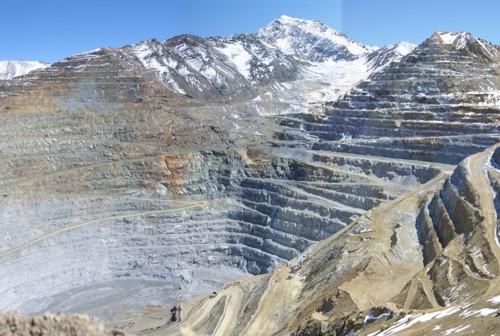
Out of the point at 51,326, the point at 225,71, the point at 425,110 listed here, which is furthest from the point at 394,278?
the point at 225,71

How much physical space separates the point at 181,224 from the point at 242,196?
8697mm

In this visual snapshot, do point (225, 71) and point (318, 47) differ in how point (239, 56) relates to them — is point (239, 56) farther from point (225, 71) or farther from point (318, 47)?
point (318, 47)

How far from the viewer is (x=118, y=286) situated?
5203 cm

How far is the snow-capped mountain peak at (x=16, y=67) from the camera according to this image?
16462cm

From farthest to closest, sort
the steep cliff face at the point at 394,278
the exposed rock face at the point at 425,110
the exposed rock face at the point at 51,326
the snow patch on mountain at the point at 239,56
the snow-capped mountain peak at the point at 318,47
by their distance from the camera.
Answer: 1. the snow-capped mountain peak at the point at 318,47
2. the snow patch on mountain at the point at 239,56
3. the exposed rock face at the point at 425,110
4. the steep cliff face at the point at 394,278
5. the exposed rock face at the point at 51,326

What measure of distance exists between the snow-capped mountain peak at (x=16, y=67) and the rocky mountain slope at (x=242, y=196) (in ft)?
268

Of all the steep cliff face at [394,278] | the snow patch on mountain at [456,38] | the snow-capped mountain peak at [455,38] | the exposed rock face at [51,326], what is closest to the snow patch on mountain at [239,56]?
the snow-capped mountain peak at [455,38]

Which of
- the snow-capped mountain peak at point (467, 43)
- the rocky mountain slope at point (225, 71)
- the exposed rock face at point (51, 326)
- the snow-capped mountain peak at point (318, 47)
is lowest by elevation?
the exposed rock face at point (51, 326)

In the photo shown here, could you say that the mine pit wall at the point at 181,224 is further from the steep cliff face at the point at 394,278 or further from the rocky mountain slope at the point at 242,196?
the steep cliff face at the point at 394,278

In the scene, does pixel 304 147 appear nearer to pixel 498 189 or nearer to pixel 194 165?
pixel 194 165

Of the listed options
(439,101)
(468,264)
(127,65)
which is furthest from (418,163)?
(127,65)

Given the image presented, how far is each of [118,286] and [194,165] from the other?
2002 centimetres

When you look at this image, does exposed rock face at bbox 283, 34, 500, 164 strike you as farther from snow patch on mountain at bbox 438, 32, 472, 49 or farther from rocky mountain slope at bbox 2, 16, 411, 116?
rocky mountain slope at bbox 2, 16, 411, 116

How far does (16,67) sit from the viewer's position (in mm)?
170750
